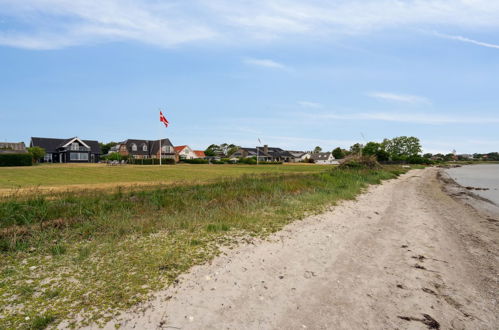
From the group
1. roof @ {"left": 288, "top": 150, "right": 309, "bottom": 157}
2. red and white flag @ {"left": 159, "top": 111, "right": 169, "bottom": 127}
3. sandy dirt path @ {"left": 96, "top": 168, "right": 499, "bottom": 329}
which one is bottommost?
sandy dirt path @ {"left": 96, "top": 168, "right": 499, "bottom": 329}

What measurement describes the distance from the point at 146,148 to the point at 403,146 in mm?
124835

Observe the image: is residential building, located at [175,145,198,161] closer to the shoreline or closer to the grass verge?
the shoreline

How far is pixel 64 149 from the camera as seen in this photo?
71.9 m

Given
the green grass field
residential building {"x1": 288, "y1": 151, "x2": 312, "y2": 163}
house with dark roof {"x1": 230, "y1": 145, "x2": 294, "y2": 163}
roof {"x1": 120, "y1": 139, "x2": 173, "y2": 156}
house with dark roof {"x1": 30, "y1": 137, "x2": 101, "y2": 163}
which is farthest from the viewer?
residential building {"x1": 288, "y1": 151, "x2": 312, "y2": 163}

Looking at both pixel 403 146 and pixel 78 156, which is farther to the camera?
pixel 403 146

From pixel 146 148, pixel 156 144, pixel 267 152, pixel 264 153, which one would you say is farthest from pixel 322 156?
pixel 146 148

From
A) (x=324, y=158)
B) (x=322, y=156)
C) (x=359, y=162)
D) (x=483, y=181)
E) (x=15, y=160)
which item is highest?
(x=322, y=156)

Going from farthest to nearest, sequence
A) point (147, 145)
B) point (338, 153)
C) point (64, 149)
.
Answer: point (338, 153) < point (147, 145) < point (64, 149)

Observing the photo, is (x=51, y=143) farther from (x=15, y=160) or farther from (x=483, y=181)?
(x=483, y=181)

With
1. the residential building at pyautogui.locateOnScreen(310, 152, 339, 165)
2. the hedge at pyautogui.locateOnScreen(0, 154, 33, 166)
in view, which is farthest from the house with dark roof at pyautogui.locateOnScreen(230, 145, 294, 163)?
the hedge at pyautogui.locateOnScreen(0, 154, 33, 166)

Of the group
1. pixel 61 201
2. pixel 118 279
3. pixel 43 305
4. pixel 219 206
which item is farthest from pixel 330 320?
pixel 61 201

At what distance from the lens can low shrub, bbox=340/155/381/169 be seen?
36.9m

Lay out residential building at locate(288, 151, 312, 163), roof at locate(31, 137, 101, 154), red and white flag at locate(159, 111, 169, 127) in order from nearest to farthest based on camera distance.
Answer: red and white flag at locate(159, 111, 169, 127)
roof at locate(31, 137, 101, 154)
residential building at locate(288, 151, 312, 163)

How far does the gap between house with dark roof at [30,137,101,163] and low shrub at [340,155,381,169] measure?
66350 mm
